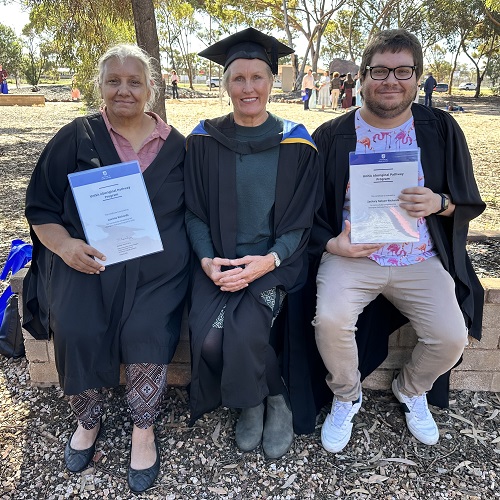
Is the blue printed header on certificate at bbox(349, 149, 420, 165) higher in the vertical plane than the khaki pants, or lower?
higher

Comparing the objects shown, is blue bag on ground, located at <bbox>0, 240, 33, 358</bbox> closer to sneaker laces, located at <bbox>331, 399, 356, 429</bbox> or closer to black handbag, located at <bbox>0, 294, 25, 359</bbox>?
black handbag, located at <bbox>0, 294, 25, 359</bbox>

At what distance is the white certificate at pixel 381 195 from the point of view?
7.73ft

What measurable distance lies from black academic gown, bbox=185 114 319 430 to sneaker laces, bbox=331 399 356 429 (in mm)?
328

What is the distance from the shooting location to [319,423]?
2684 mm

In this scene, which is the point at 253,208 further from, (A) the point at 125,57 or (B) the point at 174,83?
(B) the point at 174,83

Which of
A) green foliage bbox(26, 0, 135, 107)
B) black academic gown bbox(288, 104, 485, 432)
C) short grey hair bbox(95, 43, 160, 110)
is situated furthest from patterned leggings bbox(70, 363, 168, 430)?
green foliage bbox(26, 0, 135, 107)

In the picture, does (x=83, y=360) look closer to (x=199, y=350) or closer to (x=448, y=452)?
(x=199, y=350)

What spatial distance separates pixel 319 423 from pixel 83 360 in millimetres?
1328

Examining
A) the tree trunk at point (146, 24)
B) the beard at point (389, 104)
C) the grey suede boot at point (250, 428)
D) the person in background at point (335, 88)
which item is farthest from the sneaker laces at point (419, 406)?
the person in background at point (335, 88)

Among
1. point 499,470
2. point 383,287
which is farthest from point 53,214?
point 499,470

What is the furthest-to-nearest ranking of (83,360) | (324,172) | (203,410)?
(324,172) < (203,410) < (83,360)

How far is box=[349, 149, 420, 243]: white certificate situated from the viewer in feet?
7.73

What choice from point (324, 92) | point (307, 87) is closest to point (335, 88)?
point (324, 92)

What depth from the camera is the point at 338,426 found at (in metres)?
2.51
